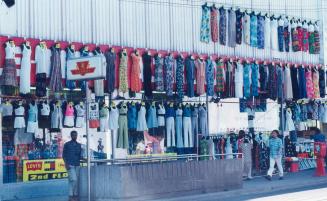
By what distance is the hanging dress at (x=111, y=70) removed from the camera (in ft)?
72.0

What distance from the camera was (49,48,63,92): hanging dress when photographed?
20406 millimetres

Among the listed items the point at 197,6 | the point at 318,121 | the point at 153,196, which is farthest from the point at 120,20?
the point at 318,121

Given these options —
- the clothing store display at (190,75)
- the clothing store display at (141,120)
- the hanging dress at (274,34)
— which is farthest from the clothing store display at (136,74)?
the hanging dress at (274,34)

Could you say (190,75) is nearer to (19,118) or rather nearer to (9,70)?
(19,118)

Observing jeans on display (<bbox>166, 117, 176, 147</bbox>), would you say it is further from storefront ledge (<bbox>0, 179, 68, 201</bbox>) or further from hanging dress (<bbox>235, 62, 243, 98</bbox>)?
storefront ledge (<bbox>0, 179, 68, 201</bbox>)

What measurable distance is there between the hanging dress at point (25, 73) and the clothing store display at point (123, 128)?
12.7 ft

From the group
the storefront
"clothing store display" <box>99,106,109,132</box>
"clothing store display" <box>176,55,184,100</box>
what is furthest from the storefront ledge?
"clothing store display" <box>176,55,184,100</box>

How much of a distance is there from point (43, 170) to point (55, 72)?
308 centimetres

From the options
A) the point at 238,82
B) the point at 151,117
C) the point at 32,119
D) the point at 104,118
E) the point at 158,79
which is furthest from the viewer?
the point at 238,82

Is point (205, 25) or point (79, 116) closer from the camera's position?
point (79, 116)

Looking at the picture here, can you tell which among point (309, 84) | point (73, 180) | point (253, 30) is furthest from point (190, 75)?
point (73, 180)

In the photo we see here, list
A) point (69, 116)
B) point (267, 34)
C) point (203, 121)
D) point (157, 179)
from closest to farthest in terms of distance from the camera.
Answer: point (157, 179) < point (69, 116) < point (203, 121) < point (267, 34)

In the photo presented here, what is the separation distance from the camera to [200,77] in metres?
24.8

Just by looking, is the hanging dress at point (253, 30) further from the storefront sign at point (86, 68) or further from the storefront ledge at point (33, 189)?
the storefront sign at point (86, 68)
